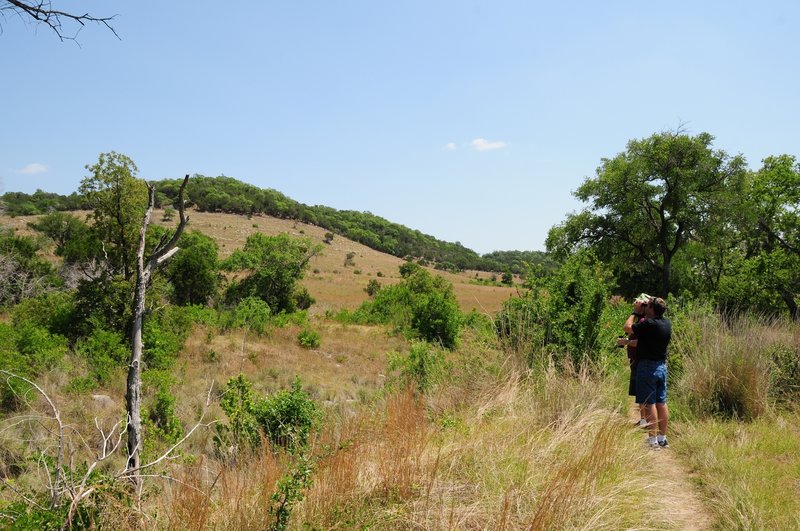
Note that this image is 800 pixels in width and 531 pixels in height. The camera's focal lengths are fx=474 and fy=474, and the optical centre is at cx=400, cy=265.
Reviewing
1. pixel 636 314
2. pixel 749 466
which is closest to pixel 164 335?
pixel 636 314

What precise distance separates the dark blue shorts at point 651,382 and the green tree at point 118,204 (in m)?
11.7

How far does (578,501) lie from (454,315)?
21269 mm

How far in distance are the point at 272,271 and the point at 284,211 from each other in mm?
57871

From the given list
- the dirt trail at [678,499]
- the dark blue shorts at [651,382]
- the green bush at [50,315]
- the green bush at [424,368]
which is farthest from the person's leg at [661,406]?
the green bush at [50,315]

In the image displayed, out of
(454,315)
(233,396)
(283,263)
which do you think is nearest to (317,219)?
(283,263)

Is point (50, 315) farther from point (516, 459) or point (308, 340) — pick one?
point (516, 459)

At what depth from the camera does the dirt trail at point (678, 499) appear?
3.32m

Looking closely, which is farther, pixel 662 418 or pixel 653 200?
pixel 653 200

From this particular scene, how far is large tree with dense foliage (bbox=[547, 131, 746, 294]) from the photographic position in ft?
76.7

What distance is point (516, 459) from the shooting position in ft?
12.0

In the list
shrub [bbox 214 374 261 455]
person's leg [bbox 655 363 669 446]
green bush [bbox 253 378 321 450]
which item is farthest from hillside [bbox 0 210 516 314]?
person's leg [bbox 655 363 669 446]

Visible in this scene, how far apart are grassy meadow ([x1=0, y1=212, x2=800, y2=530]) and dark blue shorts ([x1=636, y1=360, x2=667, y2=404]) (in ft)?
0.99

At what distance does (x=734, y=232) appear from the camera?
23406mm

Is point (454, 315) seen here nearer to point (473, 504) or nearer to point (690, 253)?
point (690, 253)
